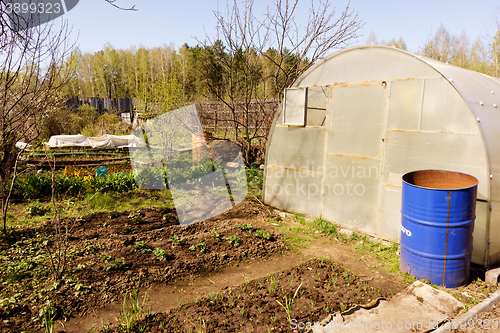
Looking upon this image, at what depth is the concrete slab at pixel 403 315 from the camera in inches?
121

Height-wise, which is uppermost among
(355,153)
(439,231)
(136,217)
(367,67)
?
(367,67)

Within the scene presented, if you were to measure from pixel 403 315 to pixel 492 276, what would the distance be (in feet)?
5.53

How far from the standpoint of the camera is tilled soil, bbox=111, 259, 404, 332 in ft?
10.1

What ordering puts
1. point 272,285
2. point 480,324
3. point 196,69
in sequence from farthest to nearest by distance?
point 196,69 < point 272,285 < point 480,324

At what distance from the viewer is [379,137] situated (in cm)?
525

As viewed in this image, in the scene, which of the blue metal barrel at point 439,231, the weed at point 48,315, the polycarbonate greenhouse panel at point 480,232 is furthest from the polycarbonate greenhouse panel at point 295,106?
the weed at point 48,315

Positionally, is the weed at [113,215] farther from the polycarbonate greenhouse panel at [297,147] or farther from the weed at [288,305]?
the weed at [288,305]

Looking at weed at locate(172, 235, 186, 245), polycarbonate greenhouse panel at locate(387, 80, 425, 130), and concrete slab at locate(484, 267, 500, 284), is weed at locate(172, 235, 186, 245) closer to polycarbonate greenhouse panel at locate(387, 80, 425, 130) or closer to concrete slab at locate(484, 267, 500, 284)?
polycarbonate greenhouse panel at locate(387, 80, 425, 130)

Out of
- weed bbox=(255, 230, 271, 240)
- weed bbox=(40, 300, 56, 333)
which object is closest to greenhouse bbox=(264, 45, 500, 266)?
weed bbox=(255, 230, 271, 240)

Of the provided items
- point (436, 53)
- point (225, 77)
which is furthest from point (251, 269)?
point (436, 53)

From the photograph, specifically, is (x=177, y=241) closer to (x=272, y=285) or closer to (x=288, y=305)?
(x=272, y=285)

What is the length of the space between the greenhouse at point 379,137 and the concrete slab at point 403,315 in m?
1.24

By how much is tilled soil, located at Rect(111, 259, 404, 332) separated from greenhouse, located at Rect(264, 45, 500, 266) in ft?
5.42

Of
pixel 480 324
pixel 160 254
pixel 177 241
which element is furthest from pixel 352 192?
pixel 160 254
